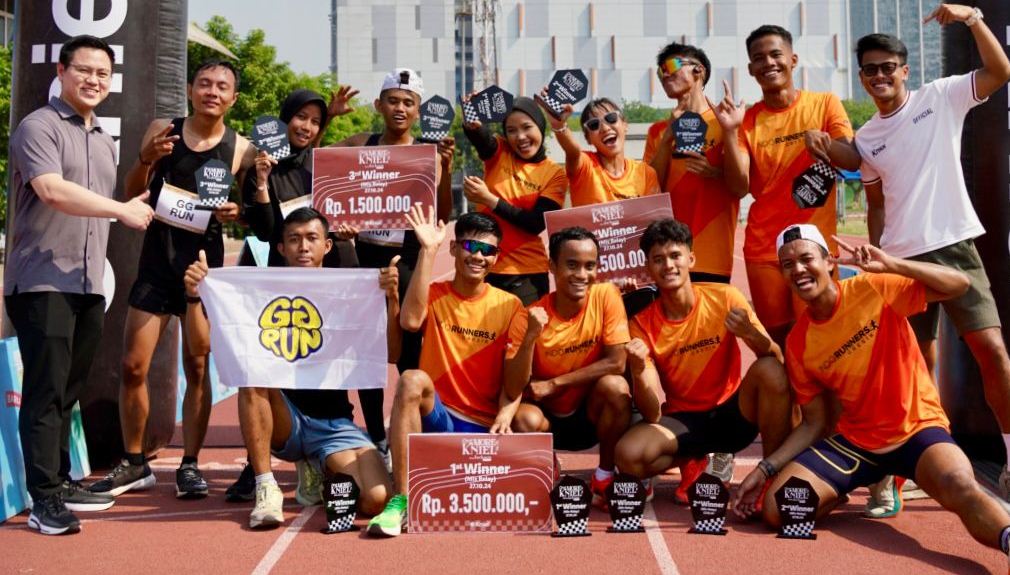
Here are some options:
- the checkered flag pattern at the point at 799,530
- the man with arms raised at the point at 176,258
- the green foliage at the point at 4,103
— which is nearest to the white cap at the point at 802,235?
the checkered flag pattern at the point at 799,530

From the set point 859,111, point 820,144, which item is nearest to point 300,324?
point 820,144

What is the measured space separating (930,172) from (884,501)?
6.35 feet

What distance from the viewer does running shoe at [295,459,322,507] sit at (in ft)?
21.5

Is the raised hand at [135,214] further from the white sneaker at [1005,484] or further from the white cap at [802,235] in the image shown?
the white sneaker at [1005,484]

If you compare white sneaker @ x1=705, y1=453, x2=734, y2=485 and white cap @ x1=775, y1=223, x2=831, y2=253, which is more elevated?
white cap @ x1=775, y1=223, x2=831, y2=253

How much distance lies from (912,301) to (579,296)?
1.90 meters

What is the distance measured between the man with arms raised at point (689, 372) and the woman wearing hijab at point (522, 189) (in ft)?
3.02

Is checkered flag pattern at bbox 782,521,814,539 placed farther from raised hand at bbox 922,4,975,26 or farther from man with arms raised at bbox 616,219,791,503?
raised hand at bbox 922,4,975,26

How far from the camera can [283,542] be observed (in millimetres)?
5699

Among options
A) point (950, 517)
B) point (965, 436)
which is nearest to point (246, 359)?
point (950, 517)

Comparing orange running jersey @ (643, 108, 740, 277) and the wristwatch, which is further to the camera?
orange running jersey @ (643, 108, 740, 277)

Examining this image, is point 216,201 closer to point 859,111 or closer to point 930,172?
point 930,172

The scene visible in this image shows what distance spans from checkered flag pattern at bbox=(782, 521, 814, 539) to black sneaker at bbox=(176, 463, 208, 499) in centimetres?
360

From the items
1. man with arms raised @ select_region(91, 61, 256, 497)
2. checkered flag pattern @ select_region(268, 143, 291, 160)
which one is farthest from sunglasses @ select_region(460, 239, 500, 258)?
man with arms raised @ select_region(91, 61, 256, 497)
